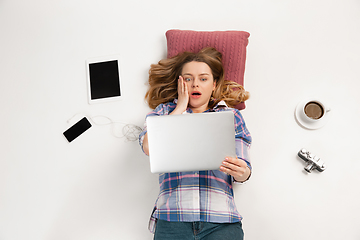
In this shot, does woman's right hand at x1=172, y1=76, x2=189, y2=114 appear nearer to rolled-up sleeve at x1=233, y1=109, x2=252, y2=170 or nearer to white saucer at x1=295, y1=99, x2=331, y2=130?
rolled-up sleeve at x1=233, y1=109, x2=252, y2=170

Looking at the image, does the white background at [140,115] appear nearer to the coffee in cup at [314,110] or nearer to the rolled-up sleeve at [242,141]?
the coffee in cup at [314,110]

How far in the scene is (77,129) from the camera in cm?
143

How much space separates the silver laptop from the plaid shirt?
8.5 inches

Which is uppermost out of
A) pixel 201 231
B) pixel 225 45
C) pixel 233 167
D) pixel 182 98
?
pixel 225 45

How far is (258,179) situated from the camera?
1290 mm

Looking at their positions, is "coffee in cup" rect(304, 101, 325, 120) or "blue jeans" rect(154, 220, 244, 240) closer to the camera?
"blue jeans" rect(154, 220, 244, 240)

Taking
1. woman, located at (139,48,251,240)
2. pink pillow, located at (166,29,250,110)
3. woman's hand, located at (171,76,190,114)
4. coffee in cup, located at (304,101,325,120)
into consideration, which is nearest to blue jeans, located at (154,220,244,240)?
woman, located at (139,48,251,240)

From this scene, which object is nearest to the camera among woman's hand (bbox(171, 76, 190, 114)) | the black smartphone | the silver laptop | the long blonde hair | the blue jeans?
the silver laptop

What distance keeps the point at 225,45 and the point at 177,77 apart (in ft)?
1.02

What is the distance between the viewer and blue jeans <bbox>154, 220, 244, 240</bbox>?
1025 mm

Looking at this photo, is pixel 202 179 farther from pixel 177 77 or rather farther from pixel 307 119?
pixel 307 119

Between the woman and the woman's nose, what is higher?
the woman's nose

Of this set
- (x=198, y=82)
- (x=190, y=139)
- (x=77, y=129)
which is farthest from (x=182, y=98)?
(x=77, y=129)

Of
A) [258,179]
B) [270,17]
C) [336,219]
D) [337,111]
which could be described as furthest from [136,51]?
[336,219]
